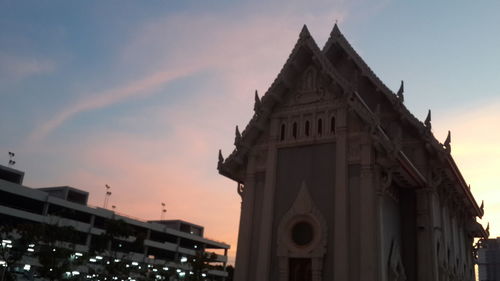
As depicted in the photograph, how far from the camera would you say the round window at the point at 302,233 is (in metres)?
19.5

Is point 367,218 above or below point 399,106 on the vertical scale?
below

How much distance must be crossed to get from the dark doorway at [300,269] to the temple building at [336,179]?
4 centimetres

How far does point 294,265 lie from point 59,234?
1333 centimetres

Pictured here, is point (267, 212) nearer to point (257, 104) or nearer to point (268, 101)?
point (257, 104)

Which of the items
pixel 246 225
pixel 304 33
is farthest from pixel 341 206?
pixel 304 33

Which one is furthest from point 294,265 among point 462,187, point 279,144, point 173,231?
point 173,231

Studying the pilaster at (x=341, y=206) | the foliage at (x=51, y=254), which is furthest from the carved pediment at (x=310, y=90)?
the foliage at (x=51, y=254)

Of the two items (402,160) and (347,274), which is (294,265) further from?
(402,160)

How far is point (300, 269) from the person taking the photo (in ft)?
63.3

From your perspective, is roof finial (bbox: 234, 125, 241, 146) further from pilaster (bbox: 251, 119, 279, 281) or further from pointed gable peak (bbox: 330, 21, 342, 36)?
pointed gable peak (bbox: 330, 21, 342, 36)

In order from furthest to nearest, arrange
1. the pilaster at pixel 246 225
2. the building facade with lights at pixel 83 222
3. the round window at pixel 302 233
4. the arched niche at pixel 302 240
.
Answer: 1. the building facade with lights at pixel 83 222
2. the pilaster at pixel 246 225
3. the round window at pixel 302 233
4. the arched niche at pixel 302 240

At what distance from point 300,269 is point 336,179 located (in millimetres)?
3690

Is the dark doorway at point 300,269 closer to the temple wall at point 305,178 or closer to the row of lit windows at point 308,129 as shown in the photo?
the temple wall at point 305,178

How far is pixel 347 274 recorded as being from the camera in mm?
17953
